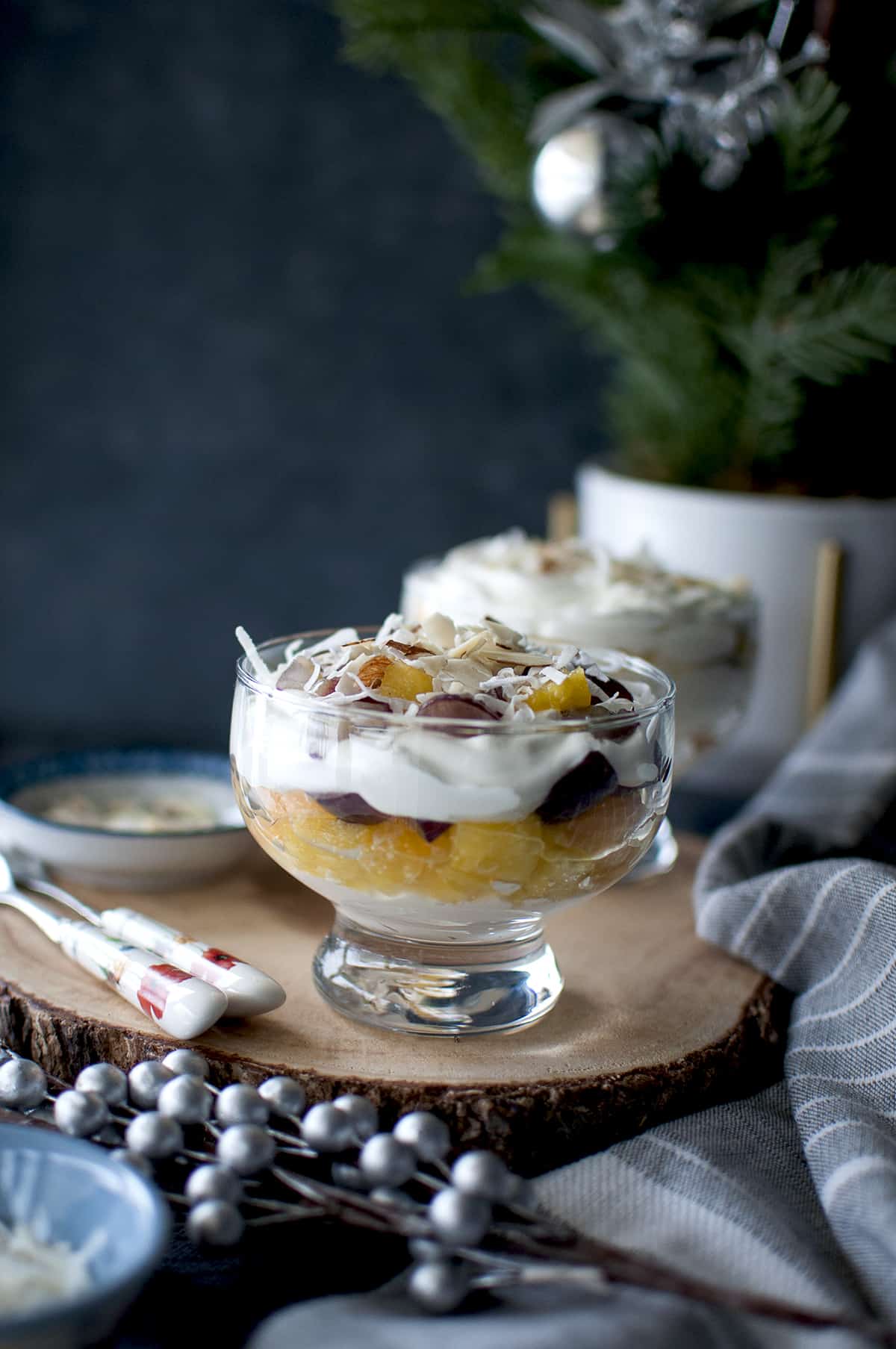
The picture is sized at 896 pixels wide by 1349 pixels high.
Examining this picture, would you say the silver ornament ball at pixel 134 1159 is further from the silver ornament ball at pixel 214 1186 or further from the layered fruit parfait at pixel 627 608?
the layered fruit parfait at pixel 627 608

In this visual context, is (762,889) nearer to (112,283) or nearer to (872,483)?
(872,483)

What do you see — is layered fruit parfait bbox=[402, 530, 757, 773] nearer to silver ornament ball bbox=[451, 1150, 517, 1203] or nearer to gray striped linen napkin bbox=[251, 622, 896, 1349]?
gray striped linen napkin bbox=[251, 622, 896, 1349]

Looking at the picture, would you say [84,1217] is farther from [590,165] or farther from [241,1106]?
[590,165]

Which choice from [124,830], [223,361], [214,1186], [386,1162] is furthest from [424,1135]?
[223,361]

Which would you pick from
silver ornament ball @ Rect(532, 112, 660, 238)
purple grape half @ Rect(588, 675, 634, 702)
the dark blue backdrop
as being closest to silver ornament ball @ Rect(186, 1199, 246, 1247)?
purple grape half @ Rect(588, 675, 634, 702)

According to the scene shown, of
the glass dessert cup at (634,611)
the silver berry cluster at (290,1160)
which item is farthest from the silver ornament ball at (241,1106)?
the glass dessert cup at (634,611)
